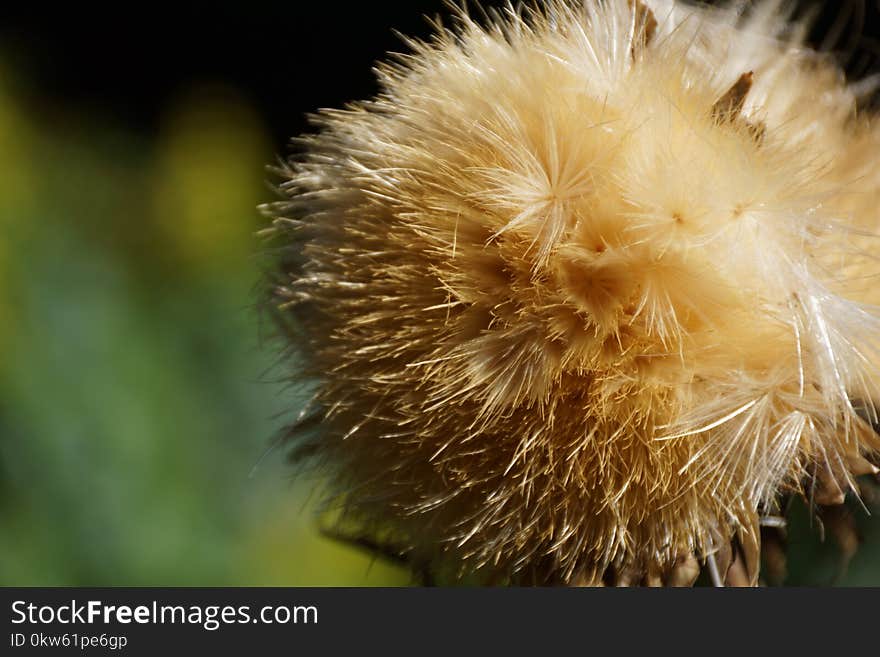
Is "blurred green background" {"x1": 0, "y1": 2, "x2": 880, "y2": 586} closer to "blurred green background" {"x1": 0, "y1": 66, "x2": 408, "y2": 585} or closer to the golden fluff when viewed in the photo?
"blurred green background" {"x1": 0, "y1": 66, "x2": 408, "y2": 585}

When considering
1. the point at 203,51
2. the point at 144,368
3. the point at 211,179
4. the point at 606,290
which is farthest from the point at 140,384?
the point at 606,290

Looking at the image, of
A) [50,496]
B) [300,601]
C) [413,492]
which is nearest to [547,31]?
[413,492]

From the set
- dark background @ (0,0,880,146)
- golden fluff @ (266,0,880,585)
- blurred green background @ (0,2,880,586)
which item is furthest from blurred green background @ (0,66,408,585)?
golden fluff @ (266,0,880,585)

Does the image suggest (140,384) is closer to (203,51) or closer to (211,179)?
(211,179)

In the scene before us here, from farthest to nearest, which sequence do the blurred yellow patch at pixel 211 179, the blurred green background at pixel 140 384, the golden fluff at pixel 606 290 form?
the blurred yellow patch at pixel 211 179 → the blurred green background at pixel 140 384 → the golden fluff at pixel 606 290

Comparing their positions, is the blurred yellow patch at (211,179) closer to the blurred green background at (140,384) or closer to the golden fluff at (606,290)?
the blurred green background at (140,384)

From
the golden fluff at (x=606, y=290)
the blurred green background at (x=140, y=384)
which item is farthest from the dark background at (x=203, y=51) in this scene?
the golden fluff at (x=606, y=290)
